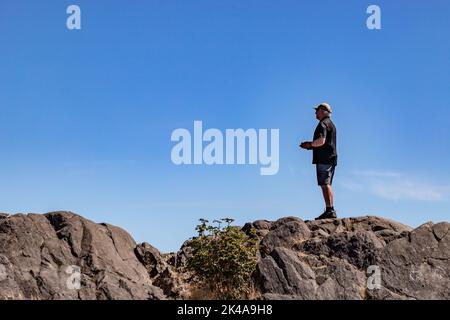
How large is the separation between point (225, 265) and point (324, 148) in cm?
591

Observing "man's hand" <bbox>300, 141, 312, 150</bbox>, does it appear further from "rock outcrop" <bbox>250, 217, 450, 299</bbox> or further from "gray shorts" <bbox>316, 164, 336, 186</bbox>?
"rock outcrop" <bbox>250, 217, 450, 299</bbox>

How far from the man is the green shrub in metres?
3.85

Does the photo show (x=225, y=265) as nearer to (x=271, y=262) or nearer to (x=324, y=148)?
(x=271, y=262)

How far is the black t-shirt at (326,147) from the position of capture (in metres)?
21.4

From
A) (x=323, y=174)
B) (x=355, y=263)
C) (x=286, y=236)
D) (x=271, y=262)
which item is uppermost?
(x=323, y=174)

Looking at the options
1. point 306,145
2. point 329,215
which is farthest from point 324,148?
point 329,215

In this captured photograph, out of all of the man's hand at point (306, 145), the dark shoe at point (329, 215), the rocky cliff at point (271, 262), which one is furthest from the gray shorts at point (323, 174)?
the rocky cliff at point (271, 262)

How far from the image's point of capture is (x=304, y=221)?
22234 millimetres

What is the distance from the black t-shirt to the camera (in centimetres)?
2141

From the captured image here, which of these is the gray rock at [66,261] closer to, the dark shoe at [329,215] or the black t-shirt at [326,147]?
the dark shoe at [329,215]

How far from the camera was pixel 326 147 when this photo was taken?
2148 cm

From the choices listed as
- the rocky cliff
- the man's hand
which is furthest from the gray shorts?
the rocky cliff
